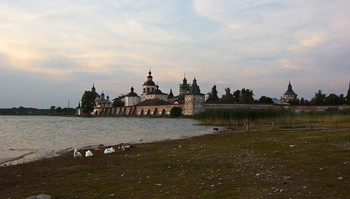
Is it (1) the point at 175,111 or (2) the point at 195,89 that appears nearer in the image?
(2) the point at 195,89

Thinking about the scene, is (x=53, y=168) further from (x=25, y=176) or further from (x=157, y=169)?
(x=157, y=169)

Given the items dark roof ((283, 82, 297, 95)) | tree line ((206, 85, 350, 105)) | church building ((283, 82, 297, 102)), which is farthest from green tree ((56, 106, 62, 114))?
dark roof ((283, 82, 297, 95))

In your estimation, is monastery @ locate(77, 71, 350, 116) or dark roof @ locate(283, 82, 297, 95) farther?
dark roof @ locate(283, 82, 297, 95)

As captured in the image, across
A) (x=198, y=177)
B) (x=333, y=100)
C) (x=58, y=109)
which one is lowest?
(x=198, y=177)

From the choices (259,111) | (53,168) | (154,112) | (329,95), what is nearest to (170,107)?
(154,112)

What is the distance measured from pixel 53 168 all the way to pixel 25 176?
1.34 meters

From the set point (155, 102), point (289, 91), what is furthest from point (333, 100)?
point (289, 91)

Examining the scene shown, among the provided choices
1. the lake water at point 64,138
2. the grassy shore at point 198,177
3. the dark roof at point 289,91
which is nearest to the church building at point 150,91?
the dark roof at point 289,91

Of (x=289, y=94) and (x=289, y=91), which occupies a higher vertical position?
(x=289, y=91)

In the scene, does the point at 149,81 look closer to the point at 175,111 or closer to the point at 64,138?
the point at 175,111

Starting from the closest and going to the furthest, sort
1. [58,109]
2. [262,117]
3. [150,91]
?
[262,117] → [150,91] → [58,109]

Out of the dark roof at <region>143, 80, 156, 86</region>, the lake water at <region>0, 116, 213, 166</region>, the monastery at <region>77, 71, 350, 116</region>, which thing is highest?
the dark roof at <region>143, 80, 156, 86</region>

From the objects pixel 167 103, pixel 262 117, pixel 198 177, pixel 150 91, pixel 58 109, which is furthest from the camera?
pixel 58 109

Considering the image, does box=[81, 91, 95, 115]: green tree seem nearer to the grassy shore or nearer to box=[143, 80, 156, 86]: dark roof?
box=[143, 80, 156, 86]: dark roof
